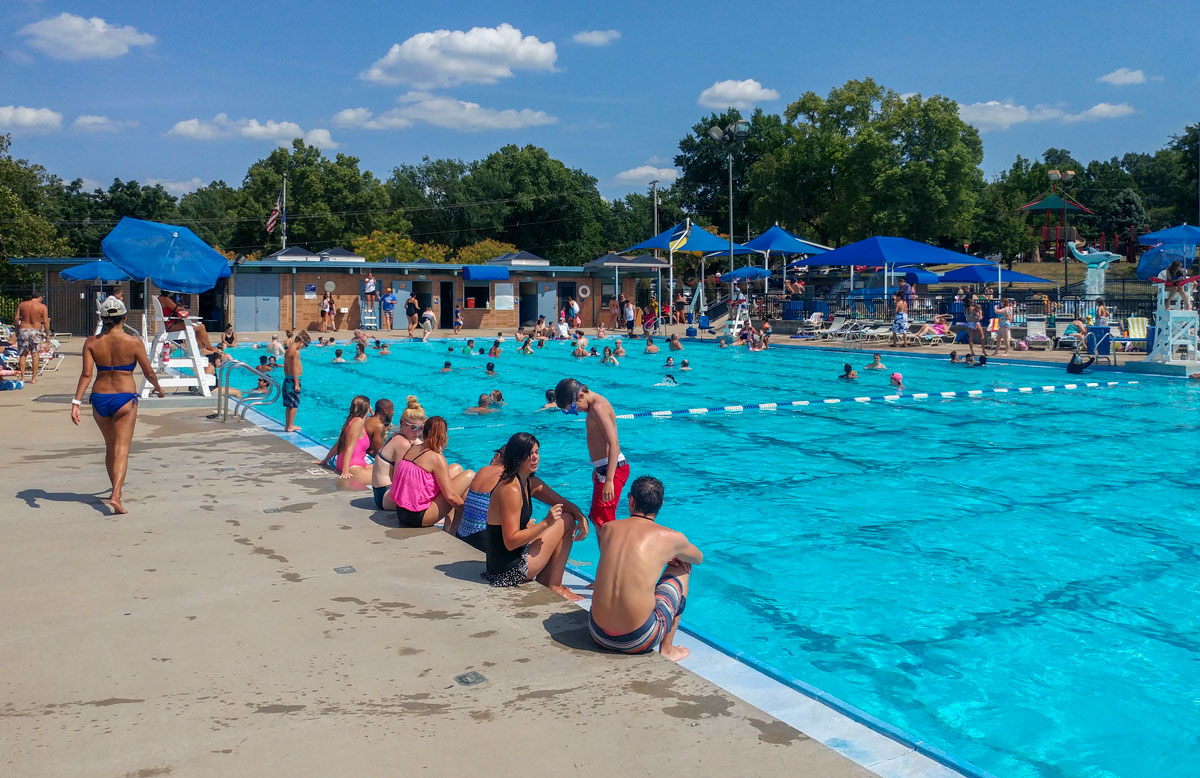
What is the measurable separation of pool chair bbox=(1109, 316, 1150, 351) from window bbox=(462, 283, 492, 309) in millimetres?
24578

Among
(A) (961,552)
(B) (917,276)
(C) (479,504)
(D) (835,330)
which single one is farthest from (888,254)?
(C) (479,504)

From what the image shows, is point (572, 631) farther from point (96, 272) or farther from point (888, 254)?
point (96, 272)

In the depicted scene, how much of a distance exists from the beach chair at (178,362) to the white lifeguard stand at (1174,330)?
18461mm

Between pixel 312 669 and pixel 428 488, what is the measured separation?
2.70 meters

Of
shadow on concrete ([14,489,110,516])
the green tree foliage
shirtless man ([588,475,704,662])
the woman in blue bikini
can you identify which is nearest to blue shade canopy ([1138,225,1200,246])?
the green tree foliage

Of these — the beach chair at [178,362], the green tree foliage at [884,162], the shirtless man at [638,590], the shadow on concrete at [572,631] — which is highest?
the green tree foliage at [884,162]

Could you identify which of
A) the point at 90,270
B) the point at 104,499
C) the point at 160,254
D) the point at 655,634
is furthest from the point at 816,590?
the point at 90,270

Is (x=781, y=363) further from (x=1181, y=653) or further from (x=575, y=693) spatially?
(x=575, y=693)

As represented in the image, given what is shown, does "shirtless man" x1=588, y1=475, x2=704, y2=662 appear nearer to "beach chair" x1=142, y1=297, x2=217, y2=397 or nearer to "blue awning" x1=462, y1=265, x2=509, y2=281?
"beach chair" x1=142, y1=297, x2=217, y2=397

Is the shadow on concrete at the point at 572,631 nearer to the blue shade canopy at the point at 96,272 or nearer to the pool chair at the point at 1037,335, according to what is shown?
the pool chair at the point at 1037,335

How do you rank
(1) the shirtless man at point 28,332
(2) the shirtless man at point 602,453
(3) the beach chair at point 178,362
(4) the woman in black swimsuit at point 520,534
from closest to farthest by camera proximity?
(4) the woman in black swimsuit at point 520,534
(2) the shirtless man at point 602,453
(3) the beach chair at point 178,362
(1) the shirtless man at point 28,332

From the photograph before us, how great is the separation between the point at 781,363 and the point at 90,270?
2001 centimetres

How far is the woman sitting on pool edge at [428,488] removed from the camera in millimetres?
6797

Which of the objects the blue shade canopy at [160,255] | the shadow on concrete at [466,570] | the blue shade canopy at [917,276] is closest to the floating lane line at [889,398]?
the blue shade canopy at [160,255]
